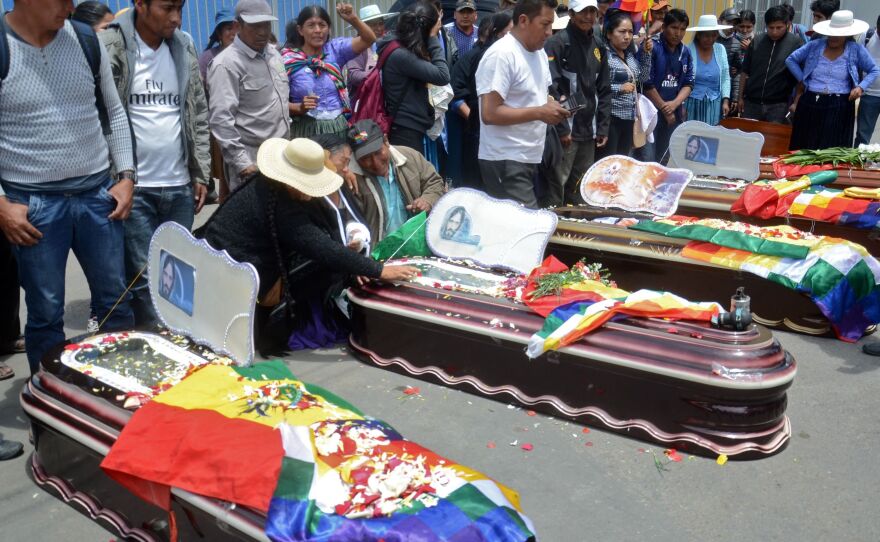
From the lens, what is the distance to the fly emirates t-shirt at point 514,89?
5438 mm

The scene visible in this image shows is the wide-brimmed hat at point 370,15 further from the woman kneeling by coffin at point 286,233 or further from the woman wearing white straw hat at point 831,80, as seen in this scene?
the woman wearing white straw hat at point 831,80

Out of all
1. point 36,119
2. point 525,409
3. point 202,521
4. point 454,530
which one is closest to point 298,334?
point 525,409

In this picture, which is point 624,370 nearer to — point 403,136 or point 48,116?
point 48,116

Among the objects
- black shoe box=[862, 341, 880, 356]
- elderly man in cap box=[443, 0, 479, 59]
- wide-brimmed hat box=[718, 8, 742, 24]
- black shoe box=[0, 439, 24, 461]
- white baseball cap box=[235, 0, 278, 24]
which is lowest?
black shoe box=[862, 341, 880, 356]

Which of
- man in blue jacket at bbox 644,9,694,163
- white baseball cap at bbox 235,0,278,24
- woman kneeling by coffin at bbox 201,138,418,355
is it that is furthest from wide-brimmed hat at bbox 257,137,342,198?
man in blue jacket at bbox 644,9,694,163

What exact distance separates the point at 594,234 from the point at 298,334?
80.6 inches

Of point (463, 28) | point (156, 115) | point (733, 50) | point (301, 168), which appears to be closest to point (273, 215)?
point (301, 168)

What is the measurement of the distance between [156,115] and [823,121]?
6906 mm

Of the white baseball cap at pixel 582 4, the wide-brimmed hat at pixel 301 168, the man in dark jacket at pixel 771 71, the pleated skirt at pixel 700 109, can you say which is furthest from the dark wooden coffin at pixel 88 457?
the man in dark jacket at pixel 771 71

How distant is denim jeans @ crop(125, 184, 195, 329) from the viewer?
4418 millimetres

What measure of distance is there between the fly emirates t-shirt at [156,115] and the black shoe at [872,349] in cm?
400

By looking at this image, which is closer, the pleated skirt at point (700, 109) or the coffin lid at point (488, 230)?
the coffin lid at point (488, 230)

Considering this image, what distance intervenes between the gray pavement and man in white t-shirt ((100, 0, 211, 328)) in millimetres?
995

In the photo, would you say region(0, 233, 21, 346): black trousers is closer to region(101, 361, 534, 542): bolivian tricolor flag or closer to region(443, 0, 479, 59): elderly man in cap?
region(101, 361, 534, 542): bolivian tricolor flag
